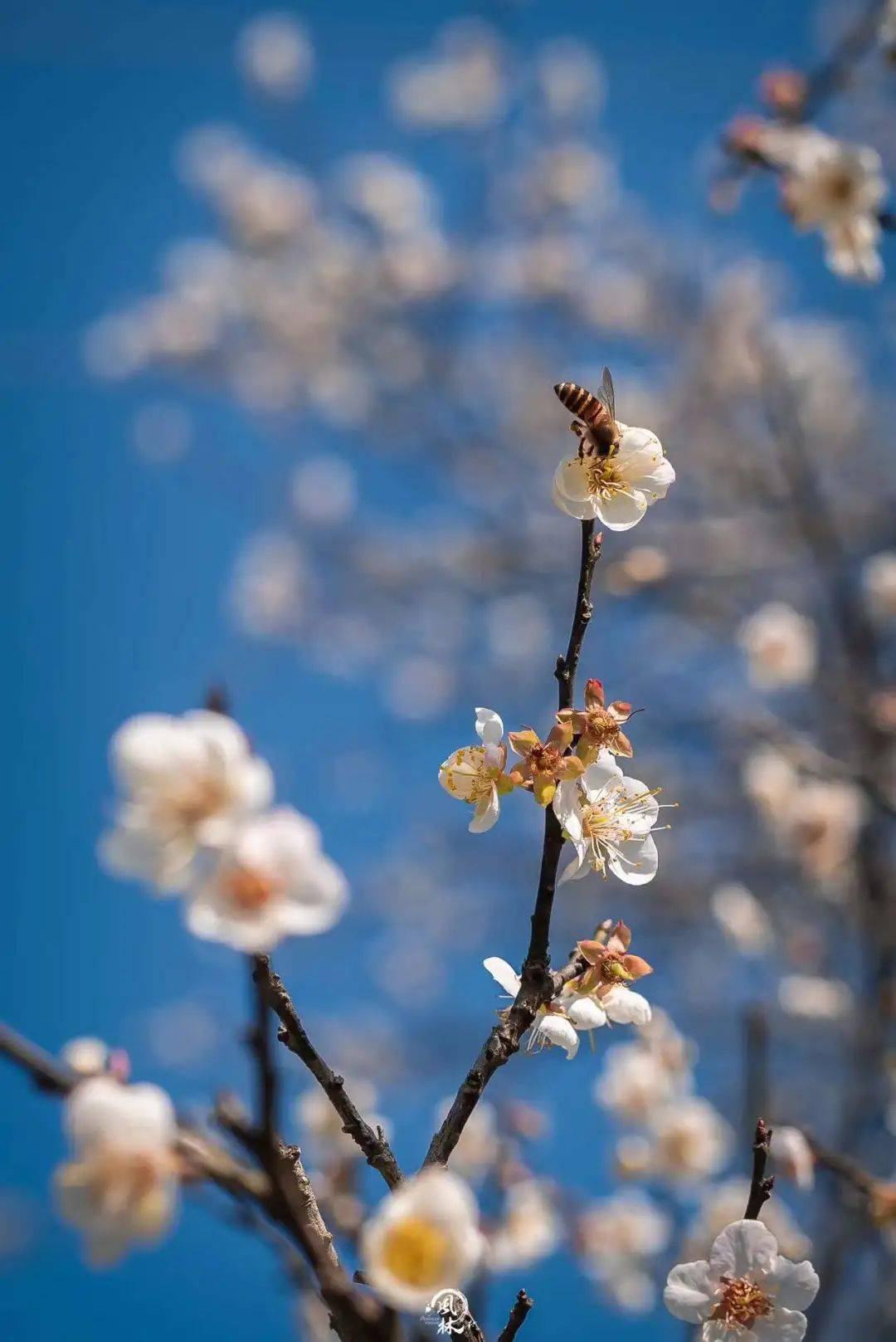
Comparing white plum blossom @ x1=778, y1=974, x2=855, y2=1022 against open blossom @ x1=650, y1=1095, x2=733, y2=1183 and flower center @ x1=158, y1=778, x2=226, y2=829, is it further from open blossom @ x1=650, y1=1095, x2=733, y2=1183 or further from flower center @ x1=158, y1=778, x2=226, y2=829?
flower center @ x1=158, y1=778, x2=226, y2=829

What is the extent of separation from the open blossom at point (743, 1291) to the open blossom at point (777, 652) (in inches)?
94.4

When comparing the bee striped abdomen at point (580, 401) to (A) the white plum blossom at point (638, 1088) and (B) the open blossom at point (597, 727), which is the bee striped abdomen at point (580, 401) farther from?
(A) the white plum blossom at point (638, 1088)

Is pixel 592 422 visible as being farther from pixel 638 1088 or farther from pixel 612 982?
pixel 638 1088

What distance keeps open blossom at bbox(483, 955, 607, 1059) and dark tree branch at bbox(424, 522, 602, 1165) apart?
38 millimetres

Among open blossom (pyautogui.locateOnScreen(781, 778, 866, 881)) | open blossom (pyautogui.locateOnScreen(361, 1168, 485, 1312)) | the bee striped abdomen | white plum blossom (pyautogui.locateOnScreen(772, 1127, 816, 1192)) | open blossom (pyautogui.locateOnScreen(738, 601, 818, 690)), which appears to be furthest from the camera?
open blossom (pyautogui.locateOnScreen(738, 601, 818, 690))

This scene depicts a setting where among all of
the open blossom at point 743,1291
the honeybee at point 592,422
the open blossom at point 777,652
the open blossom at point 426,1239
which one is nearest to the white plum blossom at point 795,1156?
the open blossom at point 743,1291

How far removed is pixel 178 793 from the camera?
0.78 meters

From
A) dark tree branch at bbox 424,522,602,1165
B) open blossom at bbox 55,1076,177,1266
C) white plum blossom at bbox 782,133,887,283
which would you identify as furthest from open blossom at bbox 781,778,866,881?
open blossom at bbox 55,1076,177,1266

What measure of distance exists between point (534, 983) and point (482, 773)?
0.77 ft

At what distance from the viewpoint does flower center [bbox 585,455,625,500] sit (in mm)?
1140

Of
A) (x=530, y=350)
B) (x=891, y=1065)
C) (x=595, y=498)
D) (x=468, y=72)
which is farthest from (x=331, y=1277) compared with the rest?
(x=468, y=72)

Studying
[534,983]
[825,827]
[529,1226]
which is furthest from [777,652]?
[534,983]

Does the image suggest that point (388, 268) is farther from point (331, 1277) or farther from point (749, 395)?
point (331, 1277)

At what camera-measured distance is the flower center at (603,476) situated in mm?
1140
